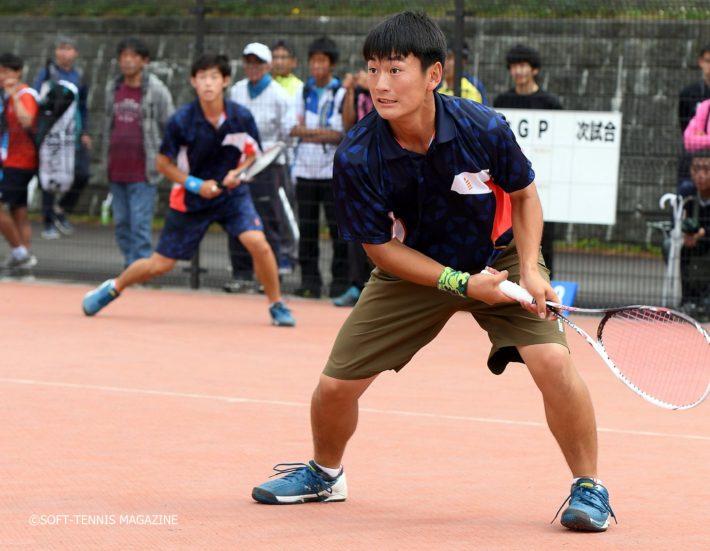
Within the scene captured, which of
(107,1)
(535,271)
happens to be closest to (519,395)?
(535,271)

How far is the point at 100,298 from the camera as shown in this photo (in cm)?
1086

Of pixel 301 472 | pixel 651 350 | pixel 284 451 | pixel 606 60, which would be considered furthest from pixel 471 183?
pixel 606 60

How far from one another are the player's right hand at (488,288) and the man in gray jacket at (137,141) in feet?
26.1

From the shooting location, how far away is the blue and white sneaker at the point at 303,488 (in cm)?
545

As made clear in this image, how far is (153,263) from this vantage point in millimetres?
10500

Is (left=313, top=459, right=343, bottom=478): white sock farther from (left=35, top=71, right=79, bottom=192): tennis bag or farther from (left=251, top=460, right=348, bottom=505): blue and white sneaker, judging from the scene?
(left=35, top=71, right=79, bottom=192): tennis bag

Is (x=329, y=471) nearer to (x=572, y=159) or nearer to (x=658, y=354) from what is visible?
(x=658, y=354)

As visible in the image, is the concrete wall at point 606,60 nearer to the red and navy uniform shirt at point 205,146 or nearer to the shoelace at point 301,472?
the red and navy uniform shirt at point 205,146

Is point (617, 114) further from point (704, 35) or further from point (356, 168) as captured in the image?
point (356, 168)

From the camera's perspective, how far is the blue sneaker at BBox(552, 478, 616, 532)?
4996 millimetres

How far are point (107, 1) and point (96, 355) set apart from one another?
20.0 ft

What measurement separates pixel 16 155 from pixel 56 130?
41 centimetres

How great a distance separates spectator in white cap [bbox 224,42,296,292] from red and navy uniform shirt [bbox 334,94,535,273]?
7002 millimetres

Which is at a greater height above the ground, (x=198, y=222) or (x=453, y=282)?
(x=453, y=282)
